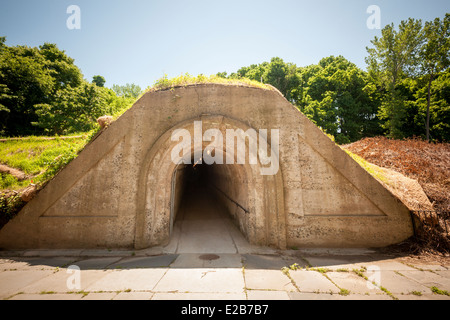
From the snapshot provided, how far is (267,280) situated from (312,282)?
1.00 m

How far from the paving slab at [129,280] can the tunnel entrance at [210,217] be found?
5.16 ft

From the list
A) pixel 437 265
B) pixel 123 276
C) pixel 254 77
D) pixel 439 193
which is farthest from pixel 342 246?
pixel 254 77

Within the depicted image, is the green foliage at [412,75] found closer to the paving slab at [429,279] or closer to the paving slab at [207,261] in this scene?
the paving slab at [429,279]

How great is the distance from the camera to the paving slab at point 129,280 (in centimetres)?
386

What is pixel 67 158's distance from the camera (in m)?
6.60

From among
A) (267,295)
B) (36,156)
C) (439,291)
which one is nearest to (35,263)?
(36,156)

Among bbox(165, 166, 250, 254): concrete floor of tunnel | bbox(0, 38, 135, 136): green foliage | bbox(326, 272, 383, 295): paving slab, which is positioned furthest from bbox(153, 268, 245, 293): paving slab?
bbox(0, 38, 135, 136): green foliage

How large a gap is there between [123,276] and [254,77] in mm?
32996

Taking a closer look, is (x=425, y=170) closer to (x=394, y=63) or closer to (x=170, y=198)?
(x=170, y=198)

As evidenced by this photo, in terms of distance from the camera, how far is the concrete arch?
241 inches

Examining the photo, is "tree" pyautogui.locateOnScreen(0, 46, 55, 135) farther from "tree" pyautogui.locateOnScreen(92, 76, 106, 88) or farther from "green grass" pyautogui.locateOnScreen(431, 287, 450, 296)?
"green grass" pyautogui.locateOnScreen(431, 287, 450, 296)

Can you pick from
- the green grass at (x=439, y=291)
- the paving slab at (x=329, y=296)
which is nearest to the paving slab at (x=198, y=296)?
the paving slab at (x=329, y=296)

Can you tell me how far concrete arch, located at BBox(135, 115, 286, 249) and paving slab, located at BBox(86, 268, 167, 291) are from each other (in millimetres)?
1550

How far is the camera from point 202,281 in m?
4.15
